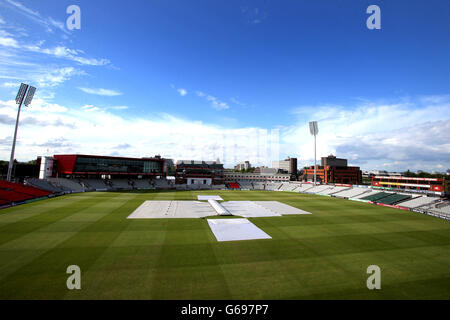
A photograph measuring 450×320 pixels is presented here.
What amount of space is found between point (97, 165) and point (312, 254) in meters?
63.5

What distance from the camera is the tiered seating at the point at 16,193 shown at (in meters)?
31.2

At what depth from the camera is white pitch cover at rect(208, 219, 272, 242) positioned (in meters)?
18.2

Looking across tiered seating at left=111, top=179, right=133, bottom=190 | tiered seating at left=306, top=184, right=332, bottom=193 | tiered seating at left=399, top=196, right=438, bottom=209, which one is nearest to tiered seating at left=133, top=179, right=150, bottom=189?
tiered seating at left=111, top=179, right=133, bottom=190

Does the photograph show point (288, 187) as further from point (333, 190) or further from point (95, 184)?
point (95, 184)

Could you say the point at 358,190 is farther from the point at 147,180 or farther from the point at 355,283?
the point at 147,180

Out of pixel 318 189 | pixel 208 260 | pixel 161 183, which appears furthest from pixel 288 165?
pixel 208 260

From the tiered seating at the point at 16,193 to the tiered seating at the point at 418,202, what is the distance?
221 feet

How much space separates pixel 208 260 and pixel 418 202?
4496 cm

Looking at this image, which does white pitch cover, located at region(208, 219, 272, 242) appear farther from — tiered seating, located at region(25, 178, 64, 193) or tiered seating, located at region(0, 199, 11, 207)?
tiered seating, located at region(25, 178, 64, 193)

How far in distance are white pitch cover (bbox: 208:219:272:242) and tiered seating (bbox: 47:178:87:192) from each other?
4599 centimetres

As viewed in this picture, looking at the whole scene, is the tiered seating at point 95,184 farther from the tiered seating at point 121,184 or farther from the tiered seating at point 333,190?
the tiered seating at point 333,190

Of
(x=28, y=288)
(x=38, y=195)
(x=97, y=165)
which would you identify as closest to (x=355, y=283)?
(x=28, y=288)

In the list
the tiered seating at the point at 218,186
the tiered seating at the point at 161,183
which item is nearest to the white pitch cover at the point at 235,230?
the tiered seating at the point at 161,183
